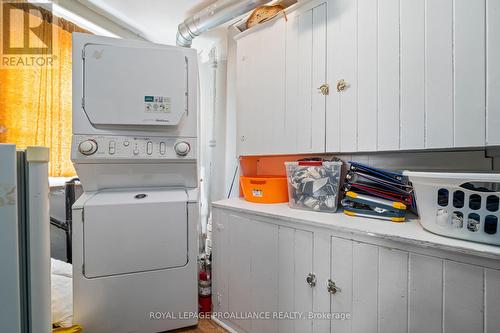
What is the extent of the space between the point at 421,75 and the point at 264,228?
3.44 feet

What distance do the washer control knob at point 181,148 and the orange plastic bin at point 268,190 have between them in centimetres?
48

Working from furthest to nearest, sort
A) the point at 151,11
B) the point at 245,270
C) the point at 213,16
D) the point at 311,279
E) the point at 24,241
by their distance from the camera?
the point at 151,11
the point at 213,16
the point at 245,270
the point at 311,279
the point at 24,241

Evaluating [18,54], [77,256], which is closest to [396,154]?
[77,256]

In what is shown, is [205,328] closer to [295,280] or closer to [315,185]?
[295,280]

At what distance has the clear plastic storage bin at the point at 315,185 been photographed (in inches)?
46.0

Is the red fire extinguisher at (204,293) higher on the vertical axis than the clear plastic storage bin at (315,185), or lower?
lower

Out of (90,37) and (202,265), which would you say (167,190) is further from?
(90,37)

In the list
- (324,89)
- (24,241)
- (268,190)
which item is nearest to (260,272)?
(268,190)

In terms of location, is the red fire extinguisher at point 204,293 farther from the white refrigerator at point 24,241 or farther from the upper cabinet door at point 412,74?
the upper cabinet door at point 412,74

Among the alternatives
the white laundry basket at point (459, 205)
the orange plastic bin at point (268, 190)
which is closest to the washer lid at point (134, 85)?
the orange plastic bin at point (268, 190)

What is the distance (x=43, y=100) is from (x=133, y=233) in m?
1.53

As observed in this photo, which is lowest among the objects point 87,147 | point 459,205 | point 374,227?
point 374,227

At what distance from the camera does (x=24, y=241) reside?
0.59m

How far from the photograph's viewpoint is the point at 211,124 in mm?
2143
